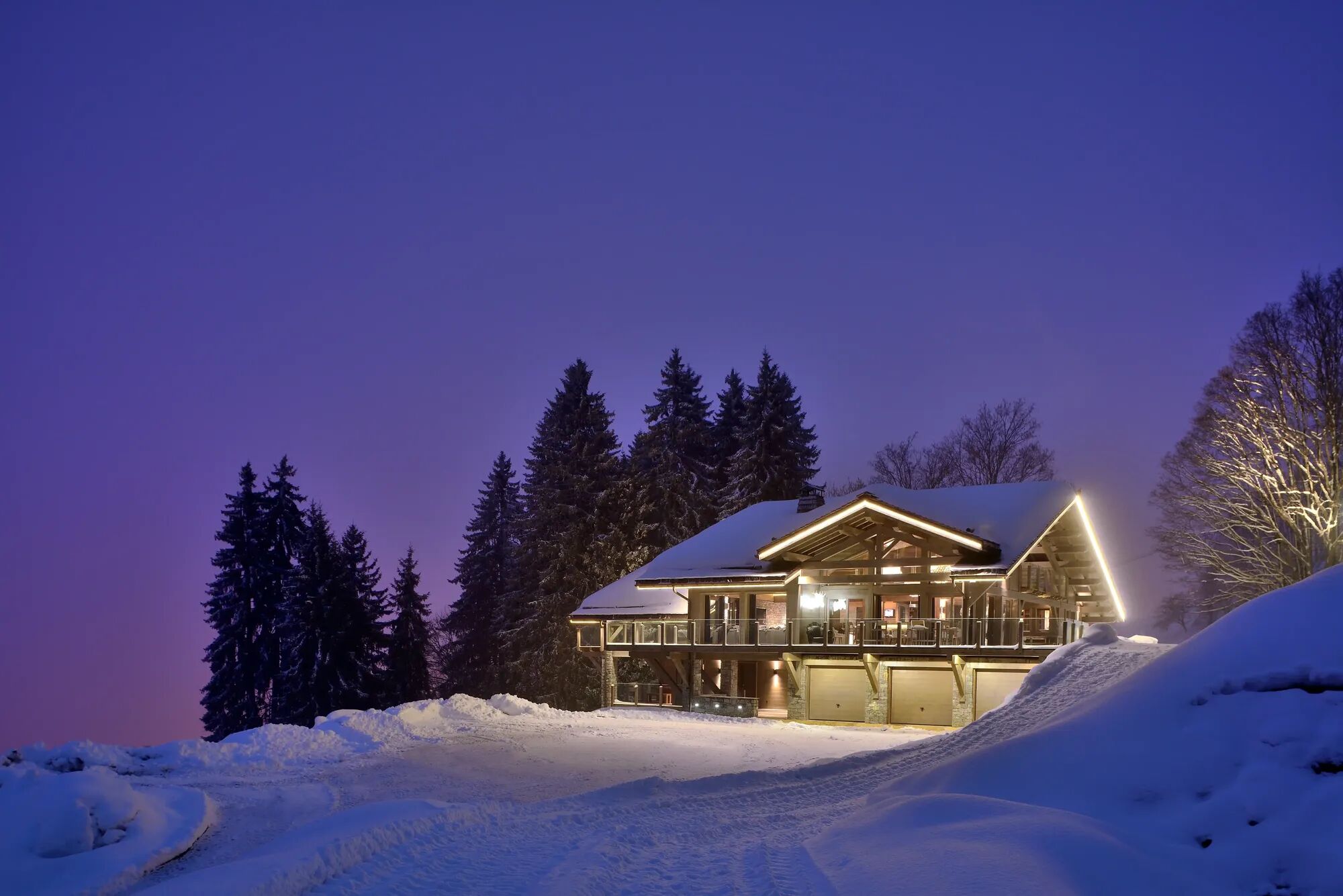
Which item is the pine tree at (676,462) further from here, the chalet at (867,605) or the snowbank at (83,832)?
the snowbank at (83,832)

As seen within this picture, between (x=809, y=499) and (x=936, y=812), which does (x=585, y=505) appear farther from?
(x=936, y=812)

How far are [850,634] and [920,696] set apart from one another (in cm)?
294

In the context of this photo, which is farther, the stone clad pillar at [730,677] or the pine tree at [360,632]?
the pine tree at [360,632]

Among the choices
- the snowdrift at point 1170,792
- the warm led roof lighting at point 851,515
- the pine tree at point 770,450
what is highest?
the pine tree at point 770,450

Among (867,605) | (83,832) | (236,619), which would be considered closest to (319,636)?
(236,619)

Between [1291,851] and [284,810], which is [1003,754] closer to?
[1291,851]

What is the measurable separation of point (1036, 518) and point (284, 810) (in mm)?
23558

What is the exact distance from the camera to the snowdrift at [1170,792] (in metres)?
7.17

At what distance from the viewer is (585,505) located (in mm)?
50031

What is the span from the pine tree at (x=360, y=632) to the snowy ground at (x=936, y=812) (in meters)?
28.4

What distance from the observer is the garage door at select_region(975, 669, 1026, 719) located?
89.1 ft

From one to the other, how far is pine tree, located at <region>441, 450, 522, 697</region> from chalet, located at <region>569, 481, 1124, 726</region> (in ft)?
54.5

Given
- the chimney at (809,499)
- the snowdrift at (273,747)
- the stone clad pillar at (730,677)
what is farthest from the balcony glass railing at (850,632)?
the snowdrift at (273,747)

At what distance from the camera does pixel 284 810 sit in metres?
13.5
